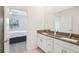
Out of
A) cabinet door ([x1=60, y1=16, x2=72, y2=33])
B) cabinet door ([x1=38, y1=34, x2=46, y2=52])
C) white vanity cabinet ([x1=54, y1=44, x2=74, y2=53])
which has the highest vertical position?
cabinet door ([x1=60, y1=16, x2=72, y2=33])

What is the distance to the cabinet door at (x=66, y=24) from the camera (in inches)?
67.8

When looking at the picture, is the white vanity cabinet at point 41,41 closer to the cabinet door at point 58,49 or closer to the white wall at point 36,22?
the white wall at point 36,22

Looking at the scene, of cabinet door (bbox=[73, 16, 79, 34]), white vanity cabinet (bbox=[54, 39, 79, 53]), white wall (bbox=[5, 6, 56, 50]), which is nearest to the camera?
white vanity cabinet (bbox=[54, 39, 79, 53])

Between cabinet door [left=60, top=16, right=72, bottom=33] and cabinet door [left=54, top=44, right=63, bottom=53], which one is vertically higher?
cabinet door [left=60, top=16, right=72, bottom=33]

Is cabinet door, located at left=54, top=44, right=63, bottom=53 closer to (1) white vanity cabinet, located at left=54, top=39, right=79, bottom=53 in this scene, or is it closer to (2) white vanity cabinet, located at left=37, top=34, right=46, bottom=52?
(1) white vanity cabinet, located at left=54, top=39, right=79, bottom=53

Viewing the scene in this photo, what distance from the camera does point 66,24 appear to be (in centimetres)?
183

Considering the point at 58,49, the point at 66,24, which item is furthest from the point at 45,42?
the point at 66,24

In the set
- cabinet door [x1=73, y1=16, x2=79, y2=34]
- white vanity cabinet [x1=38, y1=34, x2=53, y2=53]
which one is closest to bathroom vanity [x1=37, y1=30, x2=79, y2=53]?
white vanity cabinet [x1=38, y1=34, x2=53, y2=53]

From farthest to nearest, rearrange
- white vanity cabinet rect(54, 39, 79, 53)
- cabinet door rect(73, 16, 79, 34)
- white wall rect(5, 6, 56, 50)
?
cabinet door rect(73, 16, 79, 34)
white wall rect(5, 6, 56, 50)
white vanity cabinet rect(54, 39, 79, 53)

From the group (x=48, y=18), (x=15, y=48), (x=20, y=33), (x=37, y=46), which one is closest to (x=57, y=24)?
(x=48, y=18)

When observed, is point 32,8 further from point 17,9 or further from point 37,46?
point 37,46

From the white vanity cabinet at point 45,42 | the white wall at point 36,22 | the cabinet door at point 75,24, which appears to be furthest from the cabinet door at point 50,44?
the cabinet door at point 75,24

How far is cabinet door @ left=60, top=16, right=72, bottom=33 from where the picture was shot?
1.72 metres
